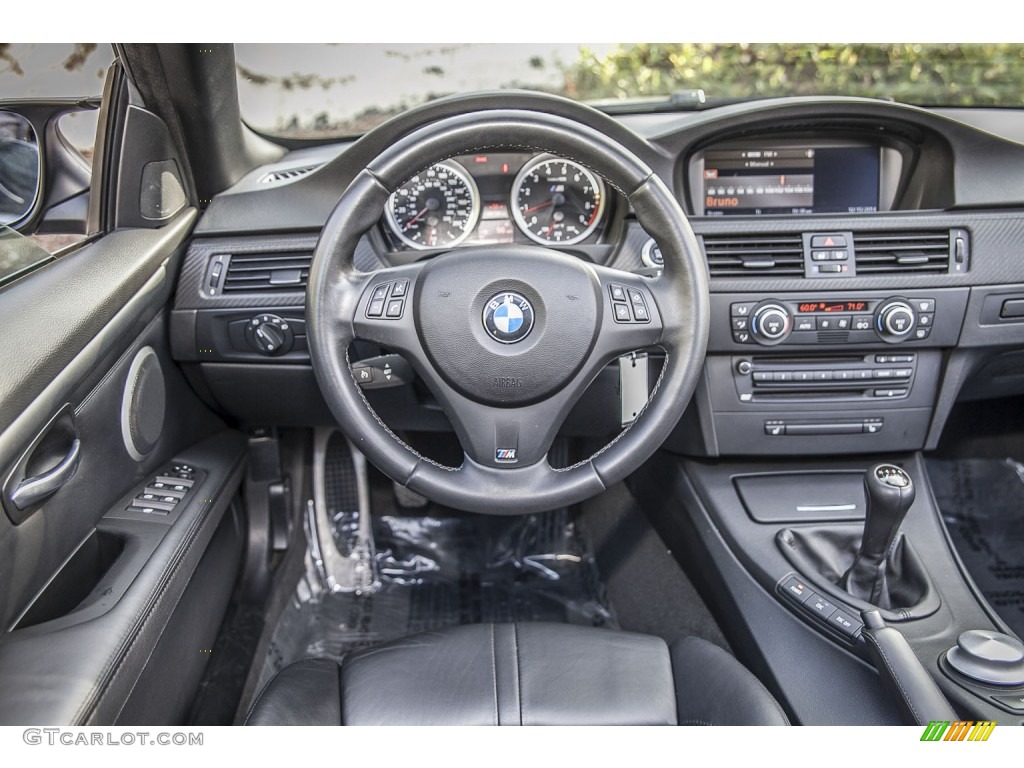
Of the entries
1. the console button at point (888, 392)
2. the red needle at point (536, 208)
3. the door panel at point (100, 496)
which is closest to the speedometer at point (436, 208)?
the red needle at point (536, 208)

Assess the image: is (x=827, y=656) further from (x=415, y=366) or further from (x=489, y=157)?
(x=489, y=157)

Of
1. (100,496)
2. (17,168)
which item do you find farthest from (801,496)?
(17,168)

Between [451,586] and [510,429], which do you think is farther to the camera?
[451,586]

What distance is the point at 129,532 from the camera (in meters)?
1.45

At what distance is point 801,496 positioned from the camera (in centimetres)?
181

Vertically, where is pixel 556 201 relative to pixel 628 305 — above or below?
above

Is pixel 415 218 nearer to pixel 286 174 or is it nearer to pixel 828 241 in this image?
pixel 286 174

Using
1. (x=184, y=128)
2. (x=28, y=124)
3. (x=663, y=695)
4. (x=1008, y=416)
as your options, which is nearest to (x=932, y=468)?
(x=1008, y=416)

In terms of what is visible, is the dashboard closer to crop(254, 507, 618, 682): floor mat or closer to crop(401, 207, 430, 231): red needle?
crop(401, 207, 430, 231): red needle

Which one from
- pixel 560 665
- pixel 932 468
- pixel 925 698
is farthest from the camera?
pixel 932 468

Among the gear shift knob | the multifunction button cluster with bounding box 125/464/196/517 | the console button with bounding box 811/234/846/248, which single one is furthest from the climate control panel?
the multifunction button cluster with bounding box 125/464/196/517

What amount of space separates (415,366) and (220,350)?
1.93ft

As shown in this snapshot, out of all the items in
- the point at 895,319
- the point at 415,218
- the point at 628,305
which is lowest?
the point at 895,319

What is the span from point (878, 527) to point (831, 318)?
436 millimetres
